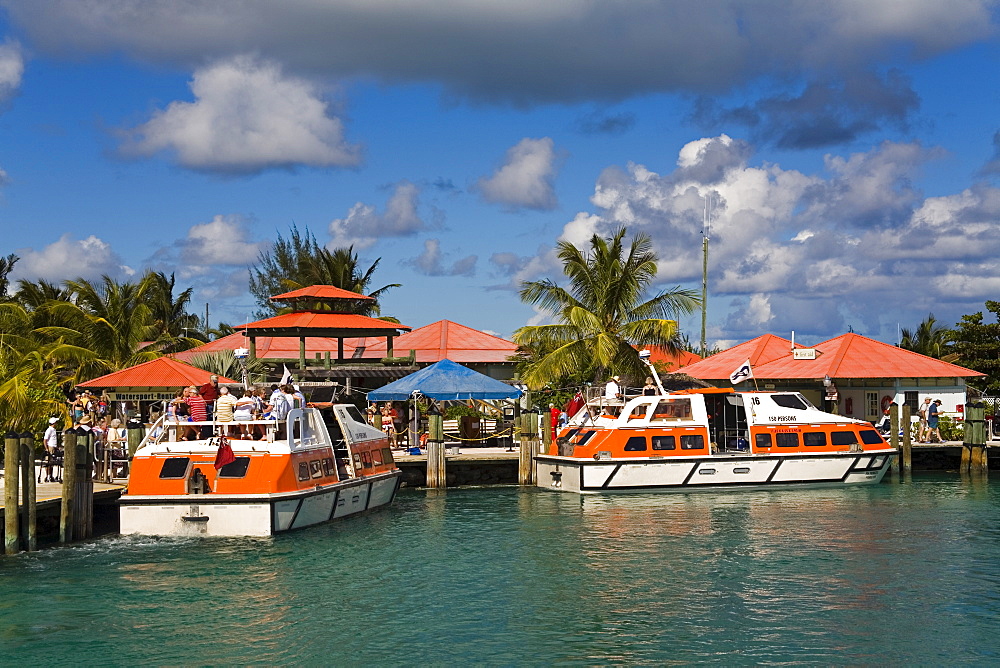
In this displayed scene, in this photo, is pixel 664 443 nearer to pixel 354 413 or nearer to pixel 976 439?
pixel 354 413

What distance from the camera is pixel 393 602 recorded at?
19109mm

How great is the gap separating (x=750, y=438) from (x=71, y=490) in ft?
62.9

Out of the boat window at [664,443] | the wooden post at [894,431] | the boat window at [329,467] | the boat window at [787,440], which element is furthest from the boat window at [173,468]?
the wooden post at [894,431]

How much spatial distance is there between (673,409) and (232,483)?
1362cm

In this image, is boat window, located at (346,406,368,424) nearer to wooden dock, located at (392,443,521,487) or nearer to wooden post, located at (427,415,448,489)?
wooden post, located at (427,415,448,489)

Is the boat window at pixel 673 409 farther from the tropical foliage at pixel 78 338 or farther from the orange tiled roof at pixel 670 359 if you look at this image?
the tropical foliage at pixel 78 338

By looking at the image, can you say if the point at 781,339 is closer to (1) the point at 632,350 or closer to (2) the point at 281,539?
(1) the point at 632,350

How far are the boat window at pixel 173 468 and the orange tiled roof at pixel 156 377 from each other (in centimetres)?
902

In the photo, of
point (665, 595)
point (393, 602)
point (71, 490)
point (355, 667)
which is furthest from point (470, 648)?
point (71, 490)

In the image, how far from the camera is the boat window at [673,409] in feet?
105

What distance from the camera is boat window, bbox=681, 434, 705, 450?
31953 millimetres

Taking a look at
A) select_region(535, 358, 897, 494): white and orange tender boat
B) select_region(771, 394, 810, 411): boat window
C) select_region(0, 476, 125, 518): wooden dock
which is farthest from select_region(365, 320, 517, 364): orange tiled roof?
select_region(0, 476, 125, 518): wooden dock

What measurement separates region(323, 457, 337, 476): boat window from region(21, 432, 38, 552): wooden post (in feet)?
22.2

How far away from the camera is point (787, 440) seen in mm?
32938
